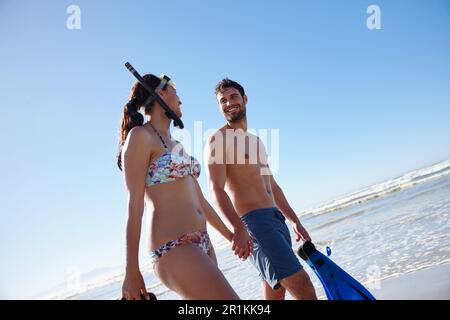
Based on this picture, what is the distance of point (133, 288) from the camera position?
1.91m

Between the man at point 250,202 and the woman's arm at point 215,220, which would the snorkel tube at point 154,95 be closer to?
the woman's arm at point 215,220

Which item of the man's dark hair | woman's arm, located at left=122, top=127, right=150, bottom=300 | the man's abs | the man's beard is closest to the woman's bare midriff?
woman's arm, located at left=122, top=127, right=150, bottom=300

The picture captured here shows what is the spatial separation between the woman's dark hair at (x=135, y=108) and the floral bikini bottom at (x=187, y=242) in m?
0.61

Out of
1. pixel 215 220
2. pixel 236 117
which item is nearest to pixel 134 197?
pixel 215 220

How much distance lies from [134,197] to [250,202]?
4.77 ft

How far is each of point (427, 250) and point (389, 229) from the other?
105 inches

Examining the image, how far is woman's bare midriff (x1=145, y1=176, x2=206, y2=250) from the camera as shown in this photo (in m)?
2.19

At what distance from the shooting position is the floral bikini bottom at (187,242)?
2.14 meters

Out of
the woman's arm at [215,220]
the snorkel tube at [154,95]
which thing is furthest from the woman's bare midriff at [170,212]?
the snorkel tube at [154,95]

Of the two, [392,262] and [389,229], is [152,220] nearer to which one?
[392,262]

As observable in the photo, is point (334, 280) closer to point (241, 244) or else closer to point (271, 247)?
point (271, 247)
